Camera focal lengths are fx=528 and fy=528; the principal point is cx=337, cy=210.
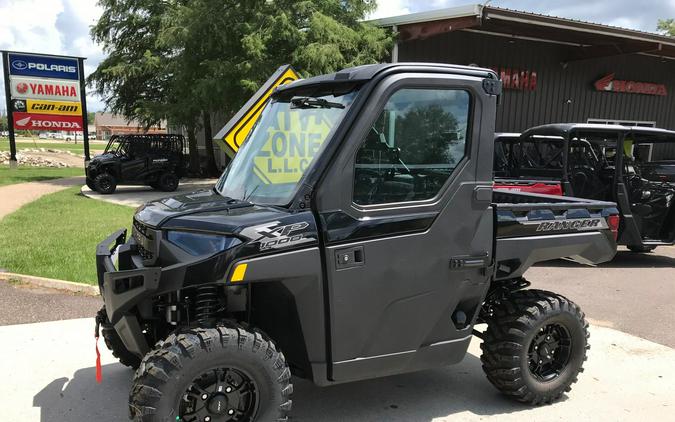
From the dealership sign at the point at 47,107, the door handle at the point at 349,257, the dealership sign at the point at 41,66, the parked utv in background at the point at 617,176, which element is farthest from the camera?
the dealership sign at the point at 47,107

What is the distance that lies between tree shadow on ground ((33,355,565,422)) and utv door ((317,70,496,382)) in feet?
1.74

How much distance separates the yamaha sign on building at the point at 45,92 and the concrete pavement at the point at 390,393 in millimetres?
18506

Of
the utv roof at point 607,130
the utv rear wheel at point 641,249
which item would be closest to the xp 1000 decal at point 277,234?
the utv roof at point 607,130

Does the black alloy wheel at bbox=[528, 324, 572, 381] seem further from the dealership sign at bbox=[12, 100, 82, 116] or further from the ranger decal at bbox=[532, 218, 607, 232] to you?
the dealership sign at bbox=[12, 100, 82, 116]

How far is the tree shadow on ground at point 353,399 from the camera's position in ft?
11.1

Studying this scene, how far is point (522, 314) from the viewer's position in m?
3.46

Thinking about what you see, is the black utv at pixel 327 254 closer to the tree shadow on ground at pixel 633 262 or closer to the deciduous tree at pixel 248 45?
the tree shadow on ground at pixel 633 262

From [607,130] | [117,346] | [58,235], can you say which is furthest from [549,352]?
[58,235]

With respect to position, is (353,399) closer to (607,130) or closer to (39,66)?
(607,130)

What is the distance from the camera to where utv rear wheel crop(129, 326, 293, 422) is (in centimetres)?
254

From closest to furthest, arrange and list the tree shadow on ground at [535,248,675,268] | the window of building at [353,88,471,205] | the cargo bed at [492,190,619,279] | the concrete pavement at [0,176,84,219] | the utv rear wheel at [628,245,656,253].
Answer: the window of building at [353,88,471,205], the cargo bed at [492,190,619,279], the tree shadow on ground at [535,248,675,268], the utv rear wheel at [628,245,656,253], the concrete pavement at [0,176,84,219]

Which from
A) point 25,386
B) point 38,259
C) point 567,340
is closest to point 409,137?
point 567,340

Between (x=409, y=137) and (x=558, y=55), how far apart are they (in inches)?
650

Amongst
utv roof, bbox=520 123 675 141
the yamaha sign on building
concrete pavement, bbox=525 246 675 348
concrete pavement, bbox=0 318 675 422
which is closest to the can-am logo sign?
concrete pavement, bbox=525 246 675 348
